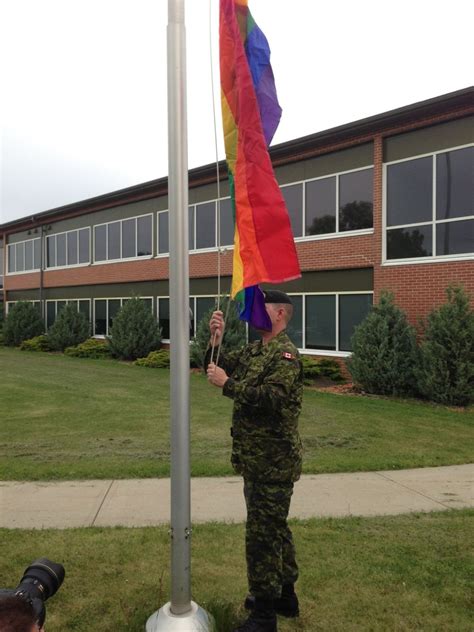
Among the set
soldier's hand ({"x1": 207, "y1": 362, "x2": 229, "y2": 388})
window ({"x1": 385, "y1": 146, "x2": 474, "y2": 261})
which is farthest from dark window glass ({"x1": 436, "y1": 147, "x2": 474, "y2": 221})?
soldier's hand ({"x1": 207, "y1": 362, "x2": 229, "y2": 388})

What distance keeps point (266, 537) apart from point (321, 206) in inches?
526

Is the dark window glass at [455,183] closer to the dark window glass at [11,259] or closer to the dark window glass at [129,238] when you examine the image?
the dark window glass at [129,238]

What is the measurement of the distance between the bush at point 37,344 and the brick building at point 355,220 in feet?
19.1

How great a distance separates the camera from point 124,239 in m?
Result: 23.1

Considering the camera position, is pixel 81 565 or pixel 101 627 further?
pixel 81 565

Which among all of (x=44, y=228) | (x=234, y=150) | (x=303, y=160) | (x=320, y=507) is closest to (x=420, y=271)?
(x=303, y=160)

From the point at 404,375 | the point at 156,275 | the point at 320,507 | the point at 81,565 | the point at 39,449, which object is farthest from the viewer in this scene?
the point at 156,275

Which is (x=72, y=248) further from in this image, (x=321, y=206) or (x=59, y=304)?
(x=321, y=206)

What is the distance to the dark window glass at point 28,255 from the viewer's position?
29.7 m

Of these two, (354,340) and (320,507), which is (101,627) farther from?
(354,340)

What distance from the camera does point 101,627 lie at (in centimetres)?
298

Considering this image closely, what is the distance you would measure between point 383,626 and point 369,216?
12.2m

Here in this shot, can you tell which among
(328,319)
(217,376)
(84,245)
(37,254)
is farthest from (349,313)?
(37,254)

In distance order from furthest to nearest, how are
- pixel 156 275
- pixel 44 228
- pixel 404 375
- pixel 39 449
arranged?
pixel 44 228
pixel 156 275
pixel 404 375
pixel 39 449
